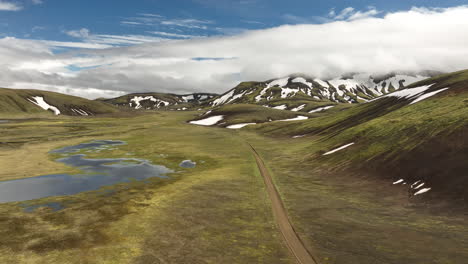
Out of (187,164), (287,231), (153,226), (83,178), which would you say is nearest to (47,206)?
(153,226)

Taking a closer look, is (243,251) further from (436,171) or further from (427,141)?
(427,141)

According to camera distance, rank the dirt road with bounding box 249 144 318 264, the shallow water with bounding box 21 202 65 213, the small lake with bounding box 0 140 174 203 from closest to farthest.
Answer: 1. the dirt road with bounding box 249 144 318 264
2. the shallow water with bounding box 21 202 65 213
3. the small lake with bounding box 0 140 174 203

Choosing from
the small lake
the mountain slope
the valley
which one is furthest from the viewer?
the small lake

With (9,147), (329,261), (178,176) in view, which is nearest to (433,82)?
(178,176)

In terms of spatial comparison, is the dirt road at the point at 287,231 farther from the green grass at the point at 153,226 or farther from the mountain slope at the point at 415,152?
the mountain slope at the point at 415,152

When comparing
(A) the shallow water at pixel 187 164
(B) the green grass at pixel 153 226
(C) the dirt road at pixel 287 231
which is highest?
(B) the green grass at pixel 153 226

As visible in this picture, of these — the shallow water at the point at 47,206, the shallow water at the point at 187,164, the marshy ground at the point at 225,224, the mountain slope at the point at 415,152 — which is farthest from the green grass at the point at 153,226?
the mountain slope at the point at 415,152

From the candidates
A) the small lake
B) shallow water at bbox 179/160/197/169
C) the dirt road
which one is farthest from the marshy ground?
shallow water at bbox 179/160/197/169

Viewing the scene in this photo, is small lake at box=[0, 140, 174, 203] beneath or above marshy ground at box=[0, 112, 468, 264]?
above

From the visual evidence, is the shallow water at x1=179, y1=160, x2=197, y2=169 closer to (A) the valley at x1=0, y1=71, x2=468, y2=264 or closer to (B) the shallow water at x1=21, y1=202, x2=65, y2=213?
(A) the valley at x1=0, y1=71, x2=468, y2=264

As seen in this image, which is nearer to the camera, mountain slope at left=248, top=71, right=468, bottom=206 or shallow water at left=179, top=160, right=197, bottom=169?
mountain slope at left=248, top=71, right=468, bottom=206
